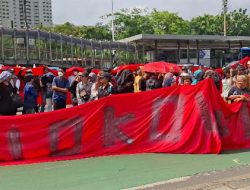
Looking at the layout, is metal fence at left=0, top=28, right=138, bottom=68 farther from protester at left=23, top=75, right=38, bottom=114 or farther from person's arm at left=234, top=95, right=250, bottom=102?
person's arm at left=234, top=95, right=250, bottom=102

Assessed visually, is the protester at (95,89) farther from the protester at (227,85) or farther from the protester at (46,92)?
the protester at (46,92)

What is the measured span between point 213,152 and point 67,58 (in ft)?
112

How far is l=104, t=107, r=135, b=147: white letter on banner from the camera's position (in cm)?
820

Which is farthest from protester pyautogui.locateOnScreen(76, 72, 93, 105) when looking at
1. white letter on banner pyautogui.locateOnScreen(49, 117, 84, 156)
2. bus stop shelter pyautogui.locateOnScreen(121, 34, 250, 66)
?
bus stop shelter pyautogui.locateOnScreen(121, 34, 250, 66)

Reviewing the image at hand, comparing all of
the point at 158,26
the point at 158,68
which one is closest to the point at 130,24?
the point at 158,26

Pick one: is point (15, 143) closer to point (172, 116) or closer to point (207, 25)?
point (172, 116)

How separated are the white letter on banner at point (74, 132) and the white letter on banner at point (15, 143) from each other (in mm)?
529

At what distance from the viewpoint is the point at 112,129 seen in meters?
8.28

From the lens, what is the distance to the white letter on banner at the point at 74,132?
792 centimetres

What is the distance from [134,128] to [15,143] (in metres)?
2.10

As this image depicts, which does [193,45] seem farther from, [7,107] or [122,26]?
[7,107]

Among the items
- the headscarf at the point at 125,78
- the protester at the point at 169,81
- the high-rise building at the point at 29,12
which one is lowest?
the protester at the point at 169,81

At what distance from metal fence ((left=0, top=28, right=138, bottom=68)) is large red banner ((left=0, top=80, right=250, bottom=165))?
24.3 m

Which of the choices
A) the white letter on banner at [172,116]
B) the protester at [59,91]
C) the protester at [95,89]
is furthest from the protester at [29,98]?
the white letter on banner at [172,116]
